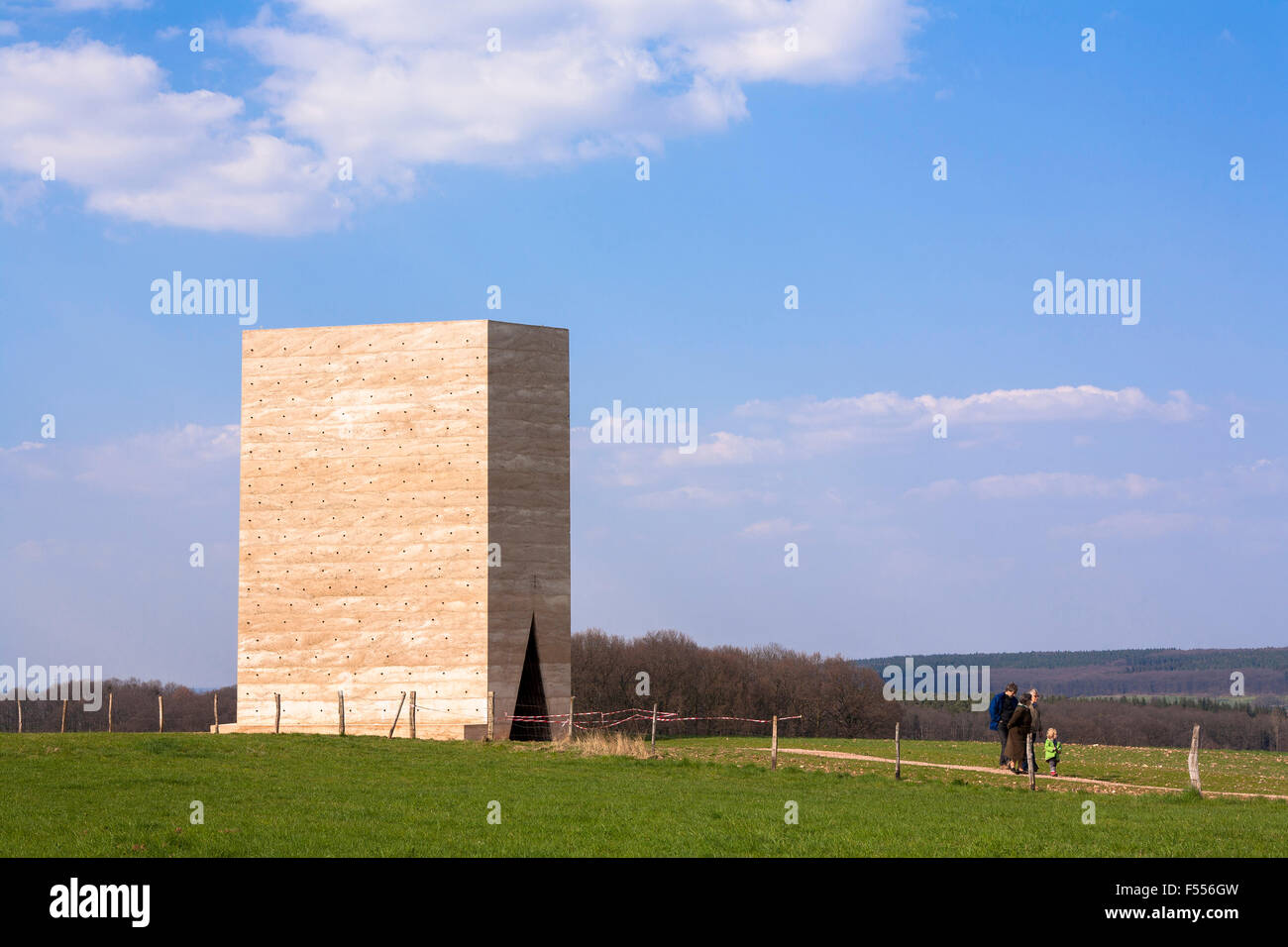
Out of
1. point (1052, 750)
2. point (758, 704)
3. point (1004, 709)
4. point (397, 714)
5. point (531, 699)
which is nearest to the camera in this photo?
point (1052, 750)

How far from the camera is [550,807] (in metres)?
18.8

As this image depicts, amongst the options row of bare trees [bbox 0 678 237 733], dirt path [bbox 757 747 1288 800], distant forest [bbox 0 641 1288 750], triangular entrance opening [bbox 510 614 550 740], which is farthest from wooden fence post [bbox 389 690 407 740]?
row of bare trees [bbox 0 678 237 733]

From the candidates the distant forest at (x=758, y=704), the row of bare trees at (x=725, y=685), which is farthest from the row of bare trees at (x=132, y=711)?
the row of bare trees at (x=725, y=685)

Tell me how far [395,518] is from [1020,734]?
2125 cm

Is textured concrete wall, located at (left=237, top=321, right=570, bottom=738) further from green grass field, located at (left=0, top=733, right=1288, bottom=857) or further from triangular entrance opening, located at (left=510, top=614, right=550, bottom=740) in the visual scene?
green grass field, located at (left=0, top=733, right=1288, bottom=857)

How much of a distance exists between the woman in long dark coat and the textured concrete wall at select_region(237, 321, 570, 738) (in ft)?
55.7

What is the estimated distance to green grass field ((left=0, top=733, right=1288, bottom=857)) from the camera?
1520 cm

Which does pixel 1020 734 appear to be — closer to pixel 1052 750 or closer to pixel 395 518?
pixel 1052 750

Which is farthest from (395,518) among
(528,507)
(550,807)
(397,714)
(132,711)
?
(132,711)

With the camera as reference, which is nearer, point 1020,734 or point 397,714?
point 1020,734

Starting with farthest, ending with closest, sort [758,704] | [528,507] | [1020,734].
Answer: [758,704], [528,507], [1020,734]

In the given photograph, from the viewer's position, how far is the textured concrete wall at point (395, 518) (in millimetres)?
39844
